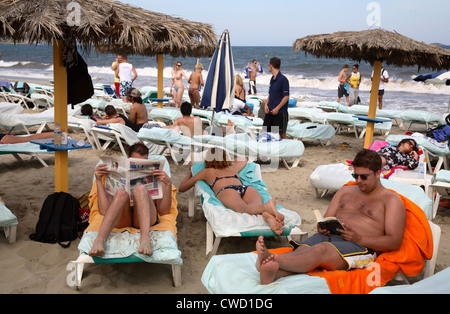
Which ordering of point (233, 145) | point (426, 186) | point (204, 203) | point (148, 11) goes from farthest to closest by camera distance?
point (233, 145) → point (426, 186) → point (148, 11) → point (204, 203)

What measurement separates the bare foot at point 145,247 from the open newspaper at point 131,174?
445mm

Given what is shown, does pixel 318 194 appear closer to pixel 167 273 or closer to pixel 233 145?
pixel 233 145

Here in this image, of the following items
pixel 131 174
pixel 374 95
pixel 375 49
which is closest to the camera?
pixel 131 174

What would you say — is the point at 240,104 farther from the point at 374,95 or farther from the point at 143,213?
the point at 143,213

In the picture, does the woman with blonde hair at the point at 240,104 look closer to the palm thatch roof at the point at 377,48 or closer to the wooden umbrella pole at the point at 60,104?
the palm thatch roof at the point at 377,48

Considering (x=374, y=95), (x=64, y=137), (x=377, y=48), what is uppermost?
(x=377, y=48)

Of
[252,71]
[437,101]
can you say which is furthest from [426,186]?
[437,101]

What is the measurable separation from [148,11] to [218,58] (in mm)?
1191

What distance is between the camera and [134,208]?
3219mm

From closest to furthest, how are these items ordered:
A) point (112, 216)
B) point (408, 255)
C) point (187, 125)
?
point (408, 255) → point (112, 216) → point (187, 125)

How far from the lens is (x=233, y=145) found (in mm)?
6246

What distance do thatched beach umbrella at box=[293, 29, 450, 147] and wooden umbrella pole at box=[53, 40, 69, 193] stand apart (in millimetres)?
4910

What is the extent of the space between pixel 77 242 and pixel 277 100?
13.4ft


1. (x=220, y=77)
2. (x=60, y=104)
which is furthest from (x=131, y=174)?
(x=220, y=77)
